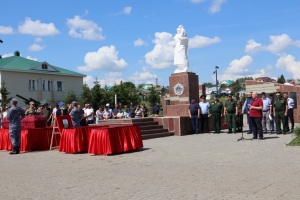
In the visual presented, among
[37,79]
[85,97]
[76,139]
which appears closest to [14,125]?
[76,139]

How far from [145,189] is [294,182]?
8.57 ft

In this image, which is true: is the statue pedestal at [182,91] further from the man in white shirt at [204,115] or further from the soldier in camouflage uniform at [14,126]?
the soldier in camouflage uniform at [14,126]

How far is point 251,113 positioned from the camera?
13.9 m

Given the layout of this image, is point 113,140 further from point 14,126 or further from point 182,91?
point 182,91

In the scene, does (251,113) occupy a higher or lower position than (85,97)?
lower

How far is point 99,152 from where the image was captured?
11789 mm

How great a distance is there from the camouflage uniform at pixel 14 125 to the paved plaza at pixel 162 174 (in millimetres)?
902

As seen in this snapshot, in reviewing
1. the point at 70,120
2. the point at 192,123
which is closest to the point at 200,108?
the point at 192,123

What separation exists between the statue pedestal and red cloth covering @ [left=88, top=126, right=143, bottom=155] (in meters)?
7.45

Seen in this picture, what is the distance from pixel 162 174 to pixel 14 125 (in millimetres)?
6982

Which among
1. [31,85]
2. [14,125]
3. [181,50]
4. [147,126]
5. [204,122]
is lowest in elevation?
[147,126]

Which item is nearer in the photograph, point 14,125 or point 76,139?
point 76,139

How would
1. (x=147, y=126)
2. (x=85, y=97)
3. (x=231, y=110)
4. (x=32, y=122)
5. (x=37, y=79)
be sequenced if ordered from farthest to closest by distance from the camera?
(x=85, y=97)
(x=37, y=79)
(x=147, y=126)
(x=231, y=110)
(x=32, y=122)

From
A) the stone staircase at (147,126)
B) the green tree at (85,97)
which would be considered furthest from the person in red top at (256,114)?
the green tree at (85,97)
